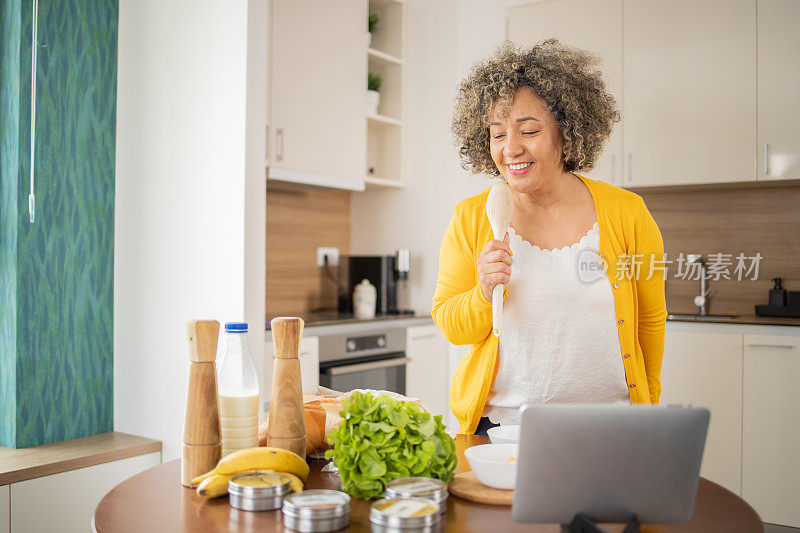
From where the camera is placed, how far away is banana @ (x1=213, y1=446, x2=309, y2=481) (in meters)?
1.01

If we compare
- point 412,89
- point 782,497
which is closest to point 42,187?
point 412,89

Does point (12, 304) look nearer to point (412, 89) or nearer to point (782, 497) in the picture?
point (412, 89)

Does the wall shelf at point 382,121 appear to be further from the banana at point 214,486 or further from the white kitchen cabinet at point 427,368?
the banana at point 214,486

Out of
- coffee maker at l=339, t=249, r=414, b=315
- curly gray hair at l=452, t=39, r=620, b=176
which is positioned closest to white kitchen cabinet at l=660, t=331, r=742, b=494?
coffee maker at l=339, t=249, r=414, b=315

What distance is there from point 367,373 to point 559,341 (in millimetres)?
1845

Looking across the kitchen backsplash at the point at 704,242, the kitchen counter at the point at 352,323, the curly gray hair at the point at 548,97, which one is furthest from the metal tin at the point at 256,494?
the kitchen backsplash at the point at 704,242

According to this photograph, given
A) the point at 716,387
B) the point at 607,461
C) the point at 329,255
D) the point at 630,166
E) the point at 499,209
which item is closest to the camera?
the point at 607,461

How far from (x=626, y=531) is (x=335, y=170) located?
284 centimetres

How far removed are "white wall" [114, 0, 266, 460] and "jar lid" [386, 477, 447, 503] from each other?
148 cm

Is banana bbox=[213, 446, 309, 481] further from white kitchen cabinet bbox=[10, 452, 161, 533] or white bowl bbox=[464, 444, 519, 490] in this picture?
white kitchen cabinet bbox=[10, 452, 161, 533]

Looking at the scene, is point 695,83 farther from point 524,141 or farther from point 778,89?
point 524,141

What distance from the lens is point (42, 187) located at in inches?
96.7

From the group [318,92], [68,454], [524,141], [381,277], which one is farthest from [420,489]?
[381,277]

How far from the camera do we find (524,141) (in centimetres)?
159
